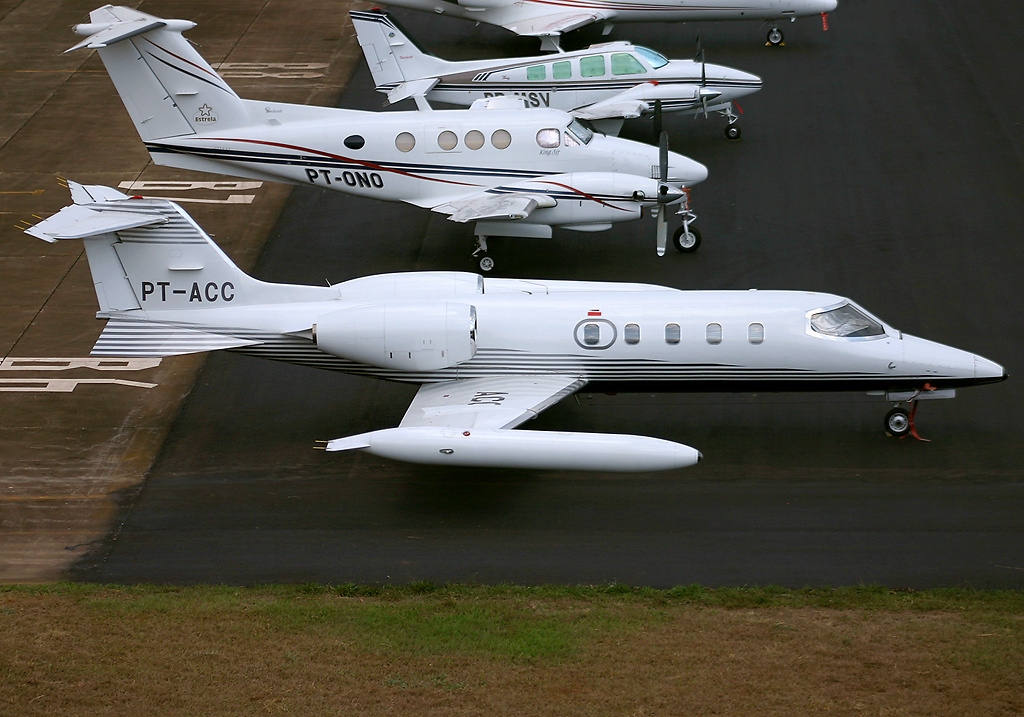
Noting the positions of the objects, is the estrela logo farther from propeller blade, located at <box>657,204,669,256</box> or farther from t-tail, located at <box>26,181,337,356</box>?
propeller blade, located at <box>657,204,669,256</box>

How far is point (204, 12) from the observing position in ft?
144

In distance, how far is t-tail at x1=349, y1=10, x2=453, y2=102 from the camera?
33.0 m

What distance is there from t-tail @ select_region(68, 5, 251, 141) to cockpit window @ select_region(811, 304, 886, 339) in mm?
13608

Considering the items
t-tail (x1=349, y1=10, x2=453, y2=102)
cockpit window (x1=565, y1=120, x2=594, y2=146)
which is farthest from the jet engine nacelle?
t-tail (x1=349, y1=10, x2=453, y2=102)

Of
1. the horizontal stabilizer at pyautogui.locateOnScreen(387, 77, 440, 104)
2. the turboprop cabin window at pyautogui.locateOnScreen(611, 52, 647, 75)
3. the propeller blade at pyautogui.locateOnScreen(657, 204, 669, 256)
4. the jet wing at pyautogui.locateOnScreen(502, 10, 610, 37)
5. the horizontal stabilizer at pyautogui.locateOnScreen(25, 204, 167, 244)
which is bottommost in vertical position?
the propeller blade at pyautogui.locateOnScreen(657, 204, 669, 256)

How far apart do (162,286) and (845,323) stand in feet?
37.6

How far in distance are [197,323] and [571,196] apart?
28.8 feet

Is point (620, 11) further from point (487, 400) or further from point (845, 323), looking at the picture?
point (487, 400)

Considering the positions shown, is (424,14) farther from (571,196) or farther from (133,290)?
(133,290)

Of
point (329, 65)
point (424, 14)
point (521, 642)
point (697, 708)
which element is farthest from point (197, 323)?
point (424, 14)

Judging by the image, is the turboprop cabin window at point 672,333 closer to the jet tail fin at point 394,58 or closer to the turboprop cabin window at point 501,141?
the turboprop cabin window at point 501,141

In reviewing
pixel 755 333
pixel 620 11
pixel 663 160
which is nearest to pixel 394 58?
pixel 620 11

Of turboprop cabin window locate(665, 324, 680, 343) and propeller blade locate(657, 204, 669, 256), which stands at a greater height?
propeller blade locate(657, 204, 669, 256)

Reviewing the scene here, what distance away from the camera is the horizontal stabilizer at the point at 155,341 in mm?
21547
